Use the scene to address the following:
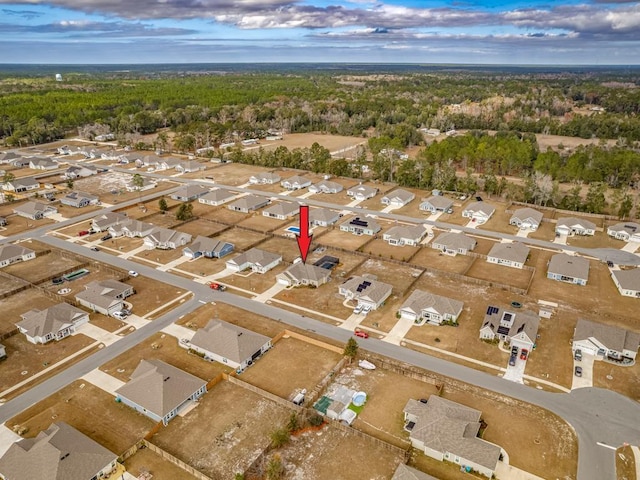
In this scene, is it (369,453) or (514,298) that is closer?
(369,453)

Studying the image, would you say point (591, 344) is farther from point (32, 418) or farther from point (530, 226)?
point (32, 418)

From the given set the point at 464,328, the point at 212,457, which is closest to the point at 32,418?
the point at 212,457

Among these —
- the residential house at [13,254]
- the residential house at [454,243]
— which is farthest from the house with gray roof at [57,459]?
the residential house at [454,243]

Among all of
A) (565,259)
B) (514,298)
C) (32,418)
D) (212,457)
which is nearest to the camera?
(212,457)

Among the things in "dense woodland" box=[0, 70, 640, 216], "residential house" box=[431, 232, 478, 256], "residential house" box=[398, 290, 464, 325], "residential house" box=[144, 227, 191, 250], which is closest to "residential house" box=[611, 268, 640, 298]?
"residential house" box=[431, 232, 478, 256]

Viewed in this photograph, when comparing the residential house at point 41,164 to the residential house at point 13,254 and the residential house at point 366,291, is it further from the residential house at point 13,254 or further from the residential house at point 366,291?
the residential house at point 366,291

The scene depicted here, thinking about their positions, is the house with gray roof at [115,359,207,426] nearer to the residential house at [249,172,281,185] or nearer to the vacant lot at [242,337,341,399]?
the vacant lot at [242,337,341,399]
